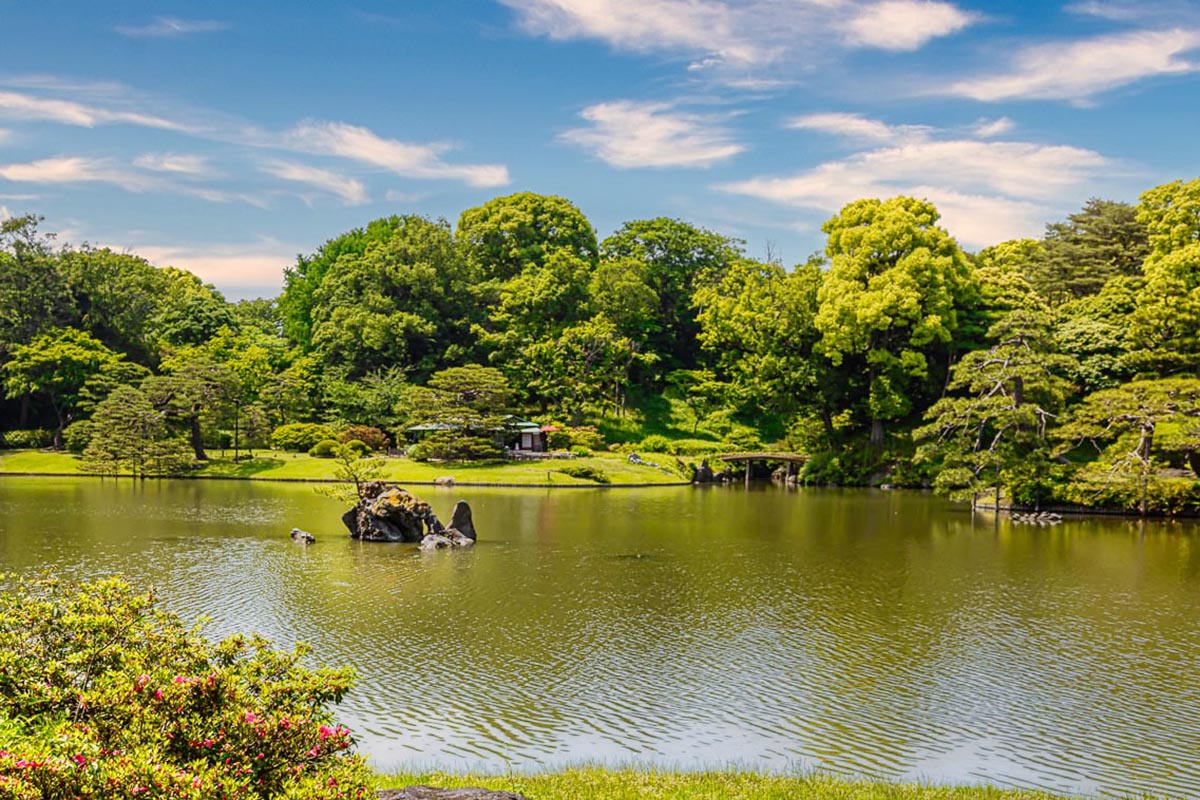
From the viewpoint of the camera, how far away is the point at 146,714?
6.01 metres

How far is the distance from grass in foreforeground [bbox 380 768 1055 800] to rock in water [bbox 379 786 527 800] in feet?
7.32

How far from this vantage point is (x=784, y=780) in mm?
9891

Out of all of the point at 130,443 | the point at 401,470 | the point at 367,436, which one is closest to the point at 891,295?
the point at 401,470

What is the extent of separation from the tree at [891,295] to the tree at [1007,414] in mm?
9469

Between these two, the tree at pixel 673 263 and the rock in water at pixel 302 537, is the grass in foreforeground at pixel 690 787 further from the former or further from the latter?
the tree at pixel 673 263

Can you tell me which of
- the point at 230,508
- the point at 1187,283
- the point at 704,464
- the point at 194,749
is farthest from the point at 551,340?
the point at 194,749

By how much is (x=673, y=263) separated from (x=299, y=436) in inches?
1260

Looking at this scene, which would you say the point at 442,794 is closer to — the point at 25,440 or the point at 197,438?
the point at 197,438

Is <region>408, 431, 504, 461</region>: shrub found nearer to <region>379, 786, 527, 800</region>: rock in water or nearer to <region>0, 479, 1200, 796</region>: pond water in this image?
<region>0, 479, 1200, 796</region>: pond water

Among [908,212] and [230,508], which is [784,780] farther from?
[908,212]

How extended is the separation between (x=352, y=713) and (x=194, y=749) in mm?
6687

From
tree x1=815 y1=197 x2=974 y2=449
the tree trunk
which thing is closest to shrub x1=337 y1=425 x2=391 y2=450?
the tree trunk

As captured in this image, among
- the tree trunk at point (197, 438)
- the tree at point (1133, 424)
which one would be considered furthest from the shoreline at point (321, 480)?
the tree at point (1133, 424)

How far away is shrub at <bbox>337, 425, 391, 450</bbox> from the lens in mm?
54938
